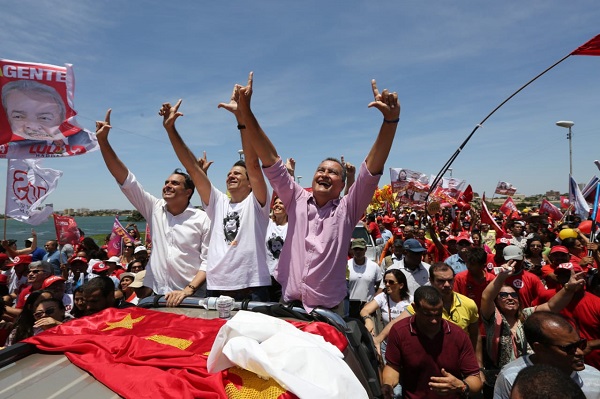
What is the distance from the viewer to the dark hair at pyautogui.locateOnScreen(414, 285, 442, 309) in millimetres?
2959

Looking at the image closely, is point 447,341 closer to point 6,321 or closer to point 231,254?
point 231,254

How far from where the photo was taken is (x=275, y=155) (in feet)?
8.27

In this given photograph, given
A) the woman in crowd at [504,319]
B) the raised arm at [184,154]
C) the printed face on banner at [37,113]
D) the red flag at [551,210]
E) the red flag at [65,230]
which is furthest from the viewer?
the red flag at [551,210]

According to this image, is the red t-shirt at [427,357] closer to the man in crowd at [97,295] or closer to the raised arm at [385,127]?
the raised arm at [385,127]

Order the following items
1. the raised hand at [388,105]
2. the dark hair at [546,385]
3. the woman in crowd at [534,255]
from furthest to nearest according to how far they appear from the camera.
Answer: the woman in crowd at [534,255], the raised hand at [388,105], the dark hair at [546,385]

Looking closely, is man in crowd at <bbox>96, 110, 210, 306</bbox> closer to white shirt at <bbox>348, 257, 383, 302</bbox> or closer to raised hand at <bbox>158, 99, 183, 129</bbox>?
raised hand at <bbox>158, 99, 183, 129</bbox>

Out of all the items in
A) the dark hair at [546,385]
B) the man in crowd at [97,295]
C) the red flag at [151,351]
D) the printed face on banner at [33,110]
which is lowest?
the man in crowd at [97,295]

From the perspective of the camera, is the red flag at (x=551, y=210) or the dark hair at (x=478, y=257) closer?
the dark hair at (x=478, y=257)

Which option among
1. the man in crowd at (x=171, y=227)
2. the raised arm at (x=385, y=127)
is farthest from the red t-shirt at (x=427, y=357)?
the man in crowd at (x=171, y=227)

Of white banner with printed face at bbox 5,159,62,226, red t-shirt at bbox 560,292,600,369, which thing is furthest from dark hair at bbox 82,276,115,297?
white banner with printed face at bbox 5,159,62,226

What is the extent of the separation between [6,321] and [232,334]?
4.56 m

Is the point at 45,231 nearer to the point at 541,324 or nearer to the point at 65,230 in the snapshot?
the point at 65,230

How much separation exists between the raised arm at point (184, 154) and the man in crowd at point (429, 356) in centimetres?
198

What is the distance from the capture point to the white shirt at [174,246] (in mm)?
3129
